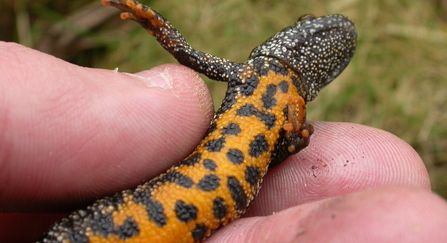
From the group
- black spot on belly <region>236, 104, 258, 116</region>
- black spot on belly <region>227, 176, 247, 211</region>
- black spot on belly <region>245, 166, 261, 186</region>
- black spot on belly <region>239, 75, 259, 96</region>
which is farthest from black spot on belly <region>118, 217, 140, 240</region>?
black spot on belly <region>239, 75, 259, 96</region>

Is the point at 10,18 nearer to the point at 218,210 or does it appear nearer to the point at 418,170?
the point at 218,210

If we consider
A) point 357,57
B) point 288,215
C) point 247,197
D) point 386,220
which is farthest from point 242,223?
point 357,57

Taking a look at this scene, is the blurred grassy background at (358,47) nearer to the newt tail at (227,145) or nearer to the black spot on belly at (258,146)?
the newt tail at (227,145)

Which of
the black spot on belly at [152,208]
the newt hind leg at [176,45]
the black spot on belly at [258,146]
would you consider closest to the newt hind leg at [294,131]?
the black spot on belly at [258,146]

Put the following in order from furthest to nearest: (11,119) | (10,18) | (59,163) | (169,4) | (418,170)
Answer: (169,4), (10,18), (418,170), (59,163), (11,119)

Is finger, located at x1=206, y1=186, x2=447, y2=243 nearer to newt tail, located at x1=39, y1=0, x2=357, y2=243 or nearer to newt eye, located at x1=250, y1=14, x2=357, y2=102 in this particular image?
newt tail, located at x1=39, y1=0, x2=357, y2=243

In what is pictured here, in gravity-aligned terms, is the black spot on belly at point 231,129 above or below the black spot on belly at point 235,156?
above
